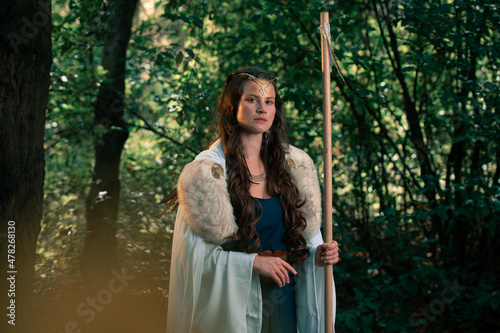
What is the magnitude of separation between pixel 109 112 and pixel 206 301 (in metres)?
3.63

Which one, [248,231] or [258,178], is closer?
[248,231]

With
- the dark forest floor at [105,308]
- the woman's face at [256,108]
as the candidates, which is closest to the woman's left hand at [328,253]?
the woman's face at [256,108]

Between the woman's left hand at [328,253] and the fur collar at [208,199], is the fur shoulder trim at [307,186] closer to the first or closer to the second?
the woman's left hand at [328,253]

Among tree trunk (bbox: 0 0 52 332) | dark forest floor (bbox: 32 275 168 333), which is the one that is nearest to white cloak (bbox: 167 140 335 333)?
tree trunk (bbox: 0 0 52 332)

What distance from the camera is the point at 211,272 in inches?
83.5

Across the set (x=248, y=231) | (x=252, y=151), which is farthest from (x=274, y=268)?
(x=252, y=151)

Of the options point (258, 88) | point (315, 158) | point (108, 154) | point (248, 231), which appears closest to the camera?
point (248, 231)

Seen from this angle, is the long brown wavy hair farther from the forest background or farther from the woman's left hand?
the forest background

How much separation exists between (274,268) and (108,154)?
152 inches

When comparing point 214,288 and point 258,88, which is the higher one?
point 258,88

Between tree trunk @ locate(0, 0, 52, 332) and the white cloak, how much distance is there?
4.31ft

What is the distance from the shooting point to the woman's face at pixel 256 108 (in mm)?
2242

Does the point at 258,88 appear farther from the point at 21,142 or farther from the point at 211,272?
the point at 21,142

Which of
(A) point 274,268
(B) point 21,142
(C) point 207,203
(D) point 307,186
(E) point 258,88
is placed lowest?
(A) point 274,268
